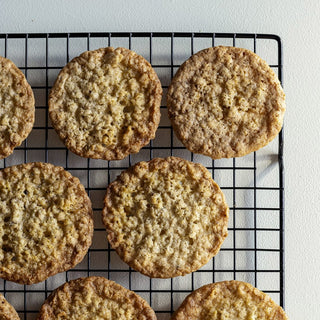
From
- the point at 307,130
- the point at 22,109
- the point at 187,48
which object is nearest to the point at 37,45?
the point at 22,109

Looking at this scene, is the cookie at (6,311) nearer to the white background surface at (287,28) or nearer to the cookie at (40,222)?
the cookie at (40,222)

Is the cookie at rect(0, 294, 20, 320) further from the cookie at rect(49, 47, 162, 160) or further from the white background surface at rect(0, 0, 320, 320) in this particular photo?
the white background surface at rect(0, 0, 320, 320)

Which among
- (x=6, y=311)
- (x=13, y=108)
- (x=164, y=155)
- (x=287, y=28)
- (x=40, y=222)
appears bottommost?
(x=6, y=311)

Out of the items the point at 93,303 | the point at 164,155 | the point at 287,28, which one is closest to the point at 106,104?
the point at 164,155

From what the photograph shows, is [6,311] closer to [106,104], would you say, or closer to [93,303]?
[93,303]

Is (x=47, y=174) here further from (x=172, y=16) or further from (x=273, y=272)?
(x=273, y=272)

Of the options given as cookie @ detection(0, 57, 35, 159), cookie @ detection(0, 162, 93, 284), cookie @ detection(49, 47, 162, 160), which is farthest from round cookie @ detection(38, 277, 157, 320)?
cookie @ detection(0, 57, 35, 159)
